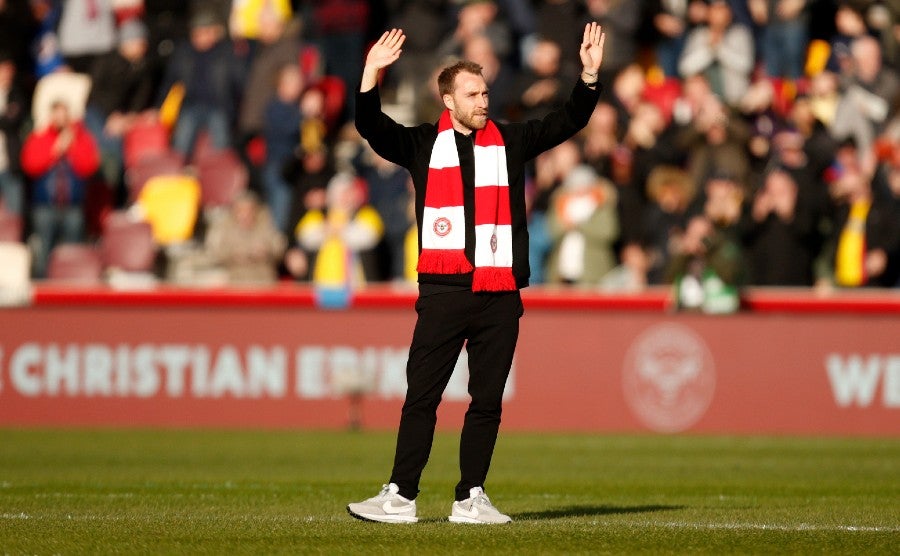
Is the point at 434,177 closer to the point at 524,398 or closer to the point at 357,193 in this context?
the point at 524,398

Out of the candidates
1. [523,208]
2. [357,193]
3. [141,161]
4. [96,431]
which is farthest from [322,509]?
[141,161]

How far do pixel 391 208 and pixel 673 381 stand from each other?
4087mm

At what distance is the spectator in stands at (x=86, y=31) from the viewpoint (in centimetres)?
2389

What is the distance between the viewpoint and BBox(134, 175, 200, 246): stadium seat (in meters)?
21.7

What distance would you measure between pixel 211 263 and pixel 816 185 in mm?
6924

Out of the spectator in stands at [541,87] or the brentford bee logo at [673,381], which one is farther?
the spectator in stands at [541,87]

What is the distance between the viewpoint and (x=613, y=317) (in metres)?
19.3

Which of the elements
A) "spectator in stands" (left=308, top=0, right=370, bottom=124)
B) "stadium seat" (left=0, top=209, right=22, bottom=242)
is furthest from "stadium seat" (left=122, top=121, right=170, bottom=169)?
"spectator in stands" (left=308, top=0, right=370, bottom=124)

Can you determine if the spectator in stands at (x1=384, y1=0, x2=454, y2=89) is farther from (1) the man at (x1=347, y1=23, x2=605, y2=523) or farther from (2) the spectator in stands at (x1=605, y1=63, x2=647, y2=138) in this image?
(1) the man at (x1=347, y1=23, x2=605, y2=523)

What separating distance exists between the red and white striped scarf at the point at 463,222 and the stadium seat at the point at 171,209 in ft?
42.4

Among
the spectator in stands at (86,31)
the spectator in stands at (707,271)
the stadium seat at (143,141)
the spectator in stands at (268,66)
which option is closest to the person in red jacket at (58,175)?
the stadium seat at (143,141)

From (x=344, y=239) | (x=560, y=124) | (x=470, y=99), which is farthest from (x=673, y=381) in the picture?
(x=470, y=99)

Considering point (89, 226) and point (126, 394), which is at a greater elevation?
point (89, 226)

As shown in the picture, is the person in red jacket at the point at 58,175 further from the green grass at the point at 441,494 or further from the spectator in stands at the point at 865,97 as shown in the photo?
the spectator in stands at the point at 865,97
